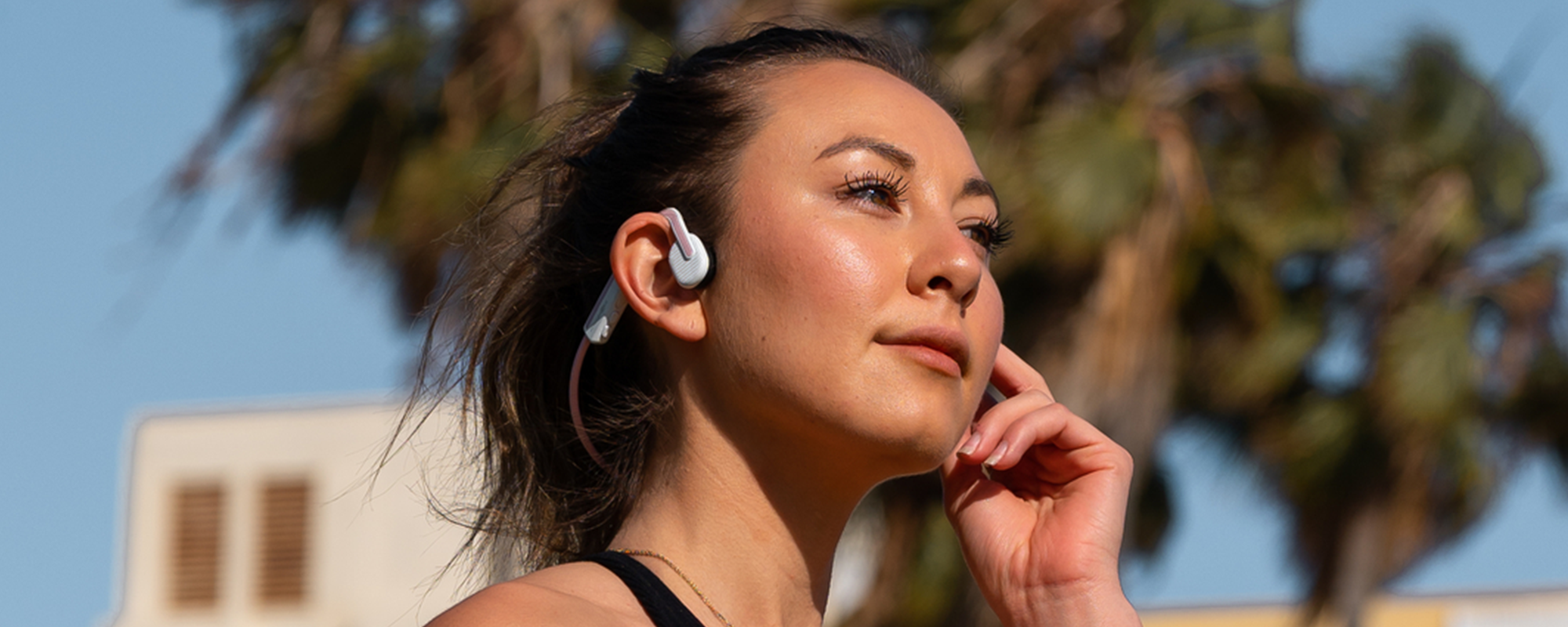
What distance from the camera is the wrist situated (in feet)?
8.42

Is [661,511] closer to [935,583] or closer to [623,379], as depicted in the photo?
[623,379]

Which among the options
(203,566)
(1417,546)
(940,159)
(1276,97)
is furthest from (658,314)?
(203,566)

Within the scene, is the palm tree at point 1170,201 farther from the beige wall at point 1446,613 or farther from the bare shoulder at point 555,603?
the beige wall at point 1446,613

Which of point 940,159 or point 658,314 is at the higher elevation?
point 940,159

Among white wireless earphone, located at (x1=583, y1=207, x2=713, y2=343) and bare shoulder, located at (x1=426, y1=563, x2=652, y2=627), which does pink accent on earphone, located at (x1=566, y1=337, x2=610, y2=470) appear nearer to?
white wireless earphone, located at (x1=583, y1=207, x2=713, y2=343)

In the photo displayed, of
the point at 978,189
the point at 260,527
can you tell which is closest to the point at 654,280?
the point at 978,189

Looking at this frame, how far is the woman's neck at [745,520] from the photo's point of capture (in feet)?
7.50

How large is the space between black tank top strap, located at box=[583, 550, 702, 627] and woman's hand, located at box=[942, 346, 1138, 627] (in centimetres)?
56

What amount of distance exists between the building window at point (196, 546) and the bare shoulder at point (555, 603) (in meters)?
17.8

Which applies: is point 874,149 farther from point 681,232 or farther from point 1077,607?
point 1077,607

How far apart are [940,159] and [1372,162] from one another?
10.3 metres

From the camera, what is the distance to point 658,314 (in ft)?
7.56

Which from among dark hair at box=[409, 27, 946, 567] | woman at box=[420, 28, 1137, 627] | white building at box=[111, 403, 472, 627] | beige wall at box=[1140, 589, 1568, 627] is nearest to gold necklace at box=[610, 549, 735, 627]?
woman at box=[420, 28, 1137, 627]

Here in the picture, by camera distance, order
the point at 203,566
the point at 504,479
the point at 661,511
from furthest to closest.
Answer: the point at 203,566
the point at 504,479
the point at 661,511
